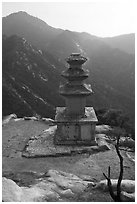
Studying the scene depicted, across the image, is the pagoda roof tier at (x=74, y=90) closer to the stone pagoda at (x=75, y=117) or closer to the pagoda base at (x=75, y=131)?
the stone pagoda at (x=75, y=117)

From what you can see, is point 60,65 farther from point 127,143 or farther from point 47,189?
point 47,189

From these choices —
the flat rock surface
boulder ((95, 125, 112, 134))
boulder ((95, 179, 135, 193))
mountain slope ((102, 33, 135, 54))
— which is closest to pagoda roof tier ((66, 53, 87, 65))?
the flat rock surface

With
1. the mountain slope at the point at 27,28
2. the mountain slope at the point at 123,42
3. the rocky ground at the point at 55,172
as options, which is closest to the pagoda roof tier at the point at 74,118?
the rocky ground at the point at 55,172

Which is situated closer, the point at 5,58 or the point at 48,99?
the point at 48,99

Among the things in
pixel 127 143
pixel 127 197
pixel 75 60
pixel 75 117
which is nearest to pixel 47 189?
pixel 127 197

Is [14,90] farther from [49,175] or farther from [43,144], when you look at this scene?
[49,175]

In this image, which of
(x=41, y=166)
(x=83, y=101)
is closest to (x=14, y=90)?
(x=83, y=101)
